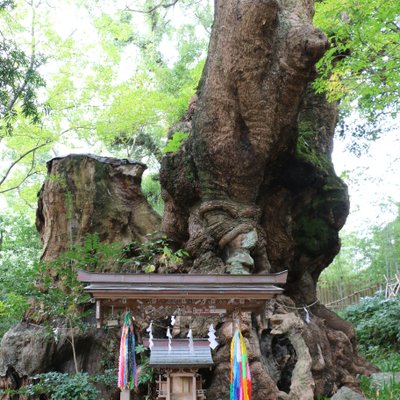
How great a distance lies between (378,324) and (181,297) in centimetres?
Result: 1031

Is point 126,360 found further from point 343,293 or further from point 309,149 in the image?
point 343,293

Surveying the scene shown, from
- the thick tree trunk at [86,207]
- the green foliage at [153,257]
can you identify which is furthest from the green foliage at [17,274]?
the green foliage at [153,257]

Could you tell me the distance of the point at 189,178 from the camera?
888 cm

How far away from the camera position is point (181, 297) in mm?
5391

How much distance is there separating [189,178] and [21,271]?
3468 mm

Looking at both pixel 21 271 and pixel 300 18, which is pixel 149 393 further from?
pixel 300 18

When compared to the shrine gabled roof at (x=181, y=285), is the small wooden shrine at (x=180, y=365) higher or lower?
lower

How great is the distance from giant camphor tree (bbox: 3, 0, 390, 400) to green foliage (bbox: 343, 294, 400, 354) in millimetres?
3796

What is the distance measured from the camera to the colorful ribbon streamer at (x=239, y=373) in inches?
208

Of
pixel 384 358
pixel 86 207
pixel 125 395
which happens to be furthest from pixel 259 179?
pixel 384 358

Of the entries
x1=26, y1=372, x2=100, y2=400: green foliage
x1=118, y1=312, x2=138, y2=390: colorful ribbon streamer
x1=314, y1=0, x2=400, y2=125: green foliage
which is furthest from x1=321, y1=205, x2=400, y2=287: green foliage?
x1=118, y1=312, x2=138, y2=390: colorful ribbon streamer

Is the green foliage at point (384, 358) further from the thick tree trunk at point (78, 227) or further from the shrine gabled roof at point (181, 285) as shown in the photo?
the shrine gabled roof at point (181, 285)

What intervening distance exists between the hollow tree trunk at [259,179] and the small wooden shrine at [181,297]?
0.89m

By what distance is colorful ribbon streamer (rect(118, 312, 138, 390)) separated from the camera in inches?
208
